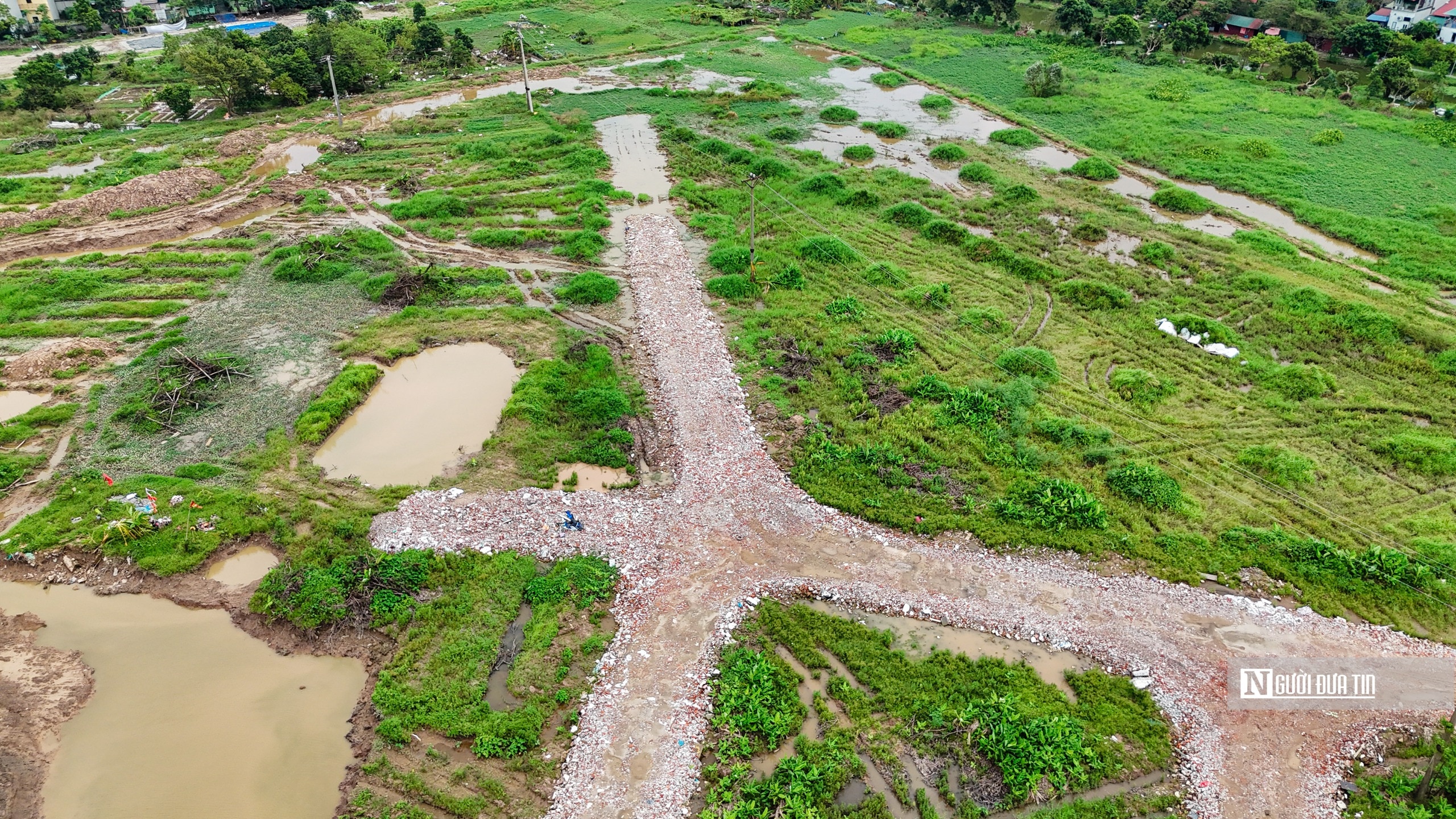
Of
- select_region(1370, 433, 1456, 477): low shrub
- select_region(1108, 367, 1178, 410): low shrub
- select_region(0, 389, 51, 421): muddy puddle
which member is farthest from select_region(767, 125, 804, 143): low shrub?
select_region(0, 389, 51, 421): muddy puddle

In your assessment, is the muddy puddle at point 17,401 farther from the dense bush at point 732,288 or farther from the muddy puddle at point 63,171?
the dense bush at point 732,288

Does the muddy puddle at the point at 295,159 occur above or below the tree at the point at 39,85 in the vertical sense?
below

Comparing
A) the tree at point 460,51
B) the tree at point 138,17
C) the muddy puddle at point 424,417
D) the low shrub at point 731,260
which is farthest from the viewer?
the tree at point 138,17

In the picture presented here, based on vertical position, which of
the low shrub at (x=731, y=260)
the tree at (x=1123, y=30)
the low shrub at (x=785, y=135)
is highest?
the tree at (x=1123, y=30)

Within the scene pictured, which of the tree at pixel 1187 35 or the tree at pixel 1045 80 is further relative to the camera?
the tree at pixel 1187 35

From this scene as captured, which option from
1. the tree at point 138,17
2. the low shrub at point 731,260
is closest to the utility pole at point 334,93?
the low shrub at point 731,260

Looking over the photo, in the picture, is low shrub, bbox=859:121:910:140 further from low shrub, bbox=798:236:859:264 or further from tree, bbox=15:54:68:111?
tree, bbox=15:54:68:111

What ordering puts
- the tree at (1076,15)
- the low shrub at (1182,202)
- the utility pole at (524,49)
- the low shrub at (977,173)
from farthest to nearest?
the tree at (1076,15) < the utility pole at (524,49) < the low shrub at (977,173) < the low shrub at (1182,202)
